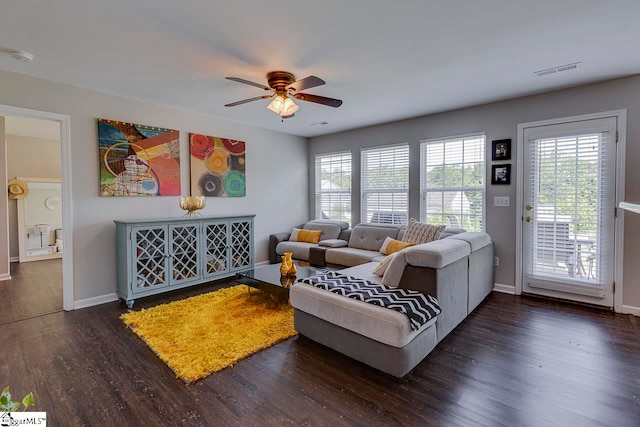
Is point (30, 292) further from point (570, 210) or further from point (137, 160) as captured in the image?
point (570, 210)

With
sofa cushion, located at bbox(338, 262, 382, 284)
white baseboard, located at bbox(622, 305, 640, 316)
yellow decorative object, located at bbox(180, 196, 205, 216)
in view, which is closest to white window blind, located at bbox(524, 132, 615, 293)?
white baseboard, located at bbox(622, 305, 640, 316)

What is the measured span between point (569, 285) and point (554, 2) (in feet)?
9.74

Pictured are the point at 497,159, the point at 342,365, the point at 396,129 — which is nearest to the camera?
the point at 342,365

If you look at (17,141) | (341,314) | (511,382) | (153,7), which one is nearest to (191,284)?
(341,314)

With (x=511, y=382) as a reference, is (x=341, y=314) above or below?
above

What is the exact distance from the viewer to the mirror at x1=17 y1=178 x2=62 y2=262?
5.85m

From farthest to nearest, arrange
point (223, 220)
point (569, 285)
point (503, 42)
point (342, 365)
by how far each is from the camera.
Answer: point (223, 220) → point (569, 285) → point (503, 42) → point (342, 365)

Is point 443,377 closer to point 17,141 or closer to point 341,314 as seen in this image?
point 341,314

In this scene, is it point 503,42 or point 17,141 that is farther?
point 17,141

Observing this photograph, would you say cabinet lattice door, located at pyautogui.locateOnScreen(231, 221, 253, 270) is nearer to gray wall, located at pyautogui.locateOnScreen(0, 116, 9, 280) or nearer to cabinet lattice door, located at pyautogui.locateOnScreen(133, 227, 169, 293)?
cabinet lattice door, located at pyautogui.locateOnScreen(133, 227, 169, 293)

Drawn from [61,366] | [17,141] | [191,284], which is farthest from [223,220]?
[17,141]

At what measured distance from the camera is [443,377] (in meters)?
2.08

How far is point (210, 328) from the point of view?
9.16 ft

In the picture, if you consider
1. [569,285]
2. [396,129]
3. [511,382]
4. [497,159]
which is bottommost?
[511,382]
